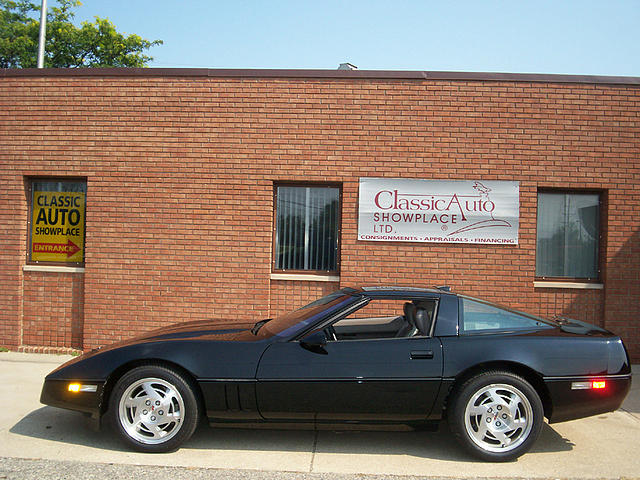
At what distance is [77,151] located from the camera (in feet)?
28.2

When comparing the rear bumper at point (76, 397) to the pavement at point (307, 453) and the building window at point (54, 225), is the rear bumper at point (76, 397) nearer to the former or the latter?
the pavement at point (307, 453)

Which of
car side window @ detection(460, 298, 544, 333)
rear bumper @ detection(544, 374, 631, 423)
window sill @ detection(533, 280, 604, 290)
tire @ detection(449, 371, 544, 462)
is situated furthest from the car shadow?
window sill @ detection(533, 280, 604, 290)

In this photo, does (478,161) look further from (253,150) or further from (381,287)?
(381,287)

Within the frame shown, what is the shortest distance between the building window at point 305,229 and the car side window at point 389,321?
2.87m

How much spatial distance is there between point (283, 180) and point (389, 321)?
3.50 m

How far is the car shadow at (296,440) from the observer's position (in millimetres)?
4773

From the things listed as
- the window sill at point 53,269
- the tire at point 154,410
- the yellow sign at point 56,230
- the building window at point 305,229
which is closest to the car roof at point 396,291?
the tire at point 154,410

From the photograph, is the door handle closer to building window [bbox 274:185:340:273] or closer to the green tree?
building window [bbox 274:185:340:273]

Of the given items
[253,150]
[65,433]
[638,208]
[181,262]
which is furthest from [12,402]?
[638,208]

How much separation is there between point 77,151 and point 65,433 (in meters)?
4.80

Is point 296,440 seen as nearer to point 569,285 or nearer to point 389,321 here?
point 389,321

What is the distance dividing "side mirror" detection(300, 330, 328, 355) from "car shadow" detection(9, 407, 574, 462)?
0.86m

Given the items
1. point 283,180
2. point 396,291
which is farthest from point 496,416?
point 283,180

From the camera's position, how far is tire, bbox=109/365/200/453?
15.0 feet
